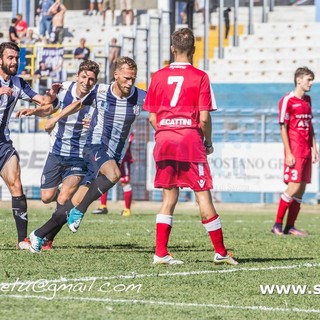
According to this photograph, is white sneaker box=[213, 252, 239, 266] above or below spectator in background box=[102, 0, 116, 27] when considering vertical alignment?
below

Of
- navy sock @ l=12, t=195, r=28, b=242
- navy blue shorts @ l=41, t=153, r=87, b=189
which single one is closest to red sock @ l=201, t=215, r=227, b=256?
navy sock @ l=12, t=195, r=28, b=242

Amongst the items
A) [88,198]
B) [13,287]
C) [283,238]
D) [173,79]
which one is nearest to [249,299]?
[13,287]

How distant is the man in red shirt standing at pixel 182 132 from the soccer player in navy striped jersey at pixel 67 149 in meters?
2.42

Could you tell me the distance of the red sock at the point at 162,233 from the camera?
32.6ft

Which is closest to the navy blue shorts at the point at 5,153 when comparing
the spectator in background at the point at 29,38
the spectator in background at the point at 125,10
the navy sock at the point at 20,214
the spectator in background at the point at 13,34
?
the navy sock at the point at 20,214

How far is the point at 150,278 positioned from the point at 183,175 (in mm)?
1370

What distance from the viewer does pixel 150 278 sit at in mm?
8820

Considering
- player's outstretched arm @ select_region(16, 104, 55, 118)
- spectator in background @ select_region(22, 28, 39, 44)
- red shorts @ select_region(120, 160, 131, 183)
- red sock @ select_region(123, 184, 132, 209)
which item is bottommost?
red sock @ select_region(123, 184, 132, 209)

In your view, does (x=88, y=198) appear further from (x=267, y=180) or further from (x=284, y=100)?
(x=267, y=180)

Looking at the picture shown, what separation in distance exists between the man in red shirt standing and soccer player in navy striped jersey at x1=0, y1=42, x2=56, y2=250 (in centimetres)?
202

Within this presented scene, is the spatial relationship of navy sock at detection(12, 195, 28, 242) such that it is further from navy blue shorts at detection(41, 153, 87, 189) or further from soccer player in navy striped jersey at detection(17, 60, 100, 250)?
navy blue shorts at detection(41, 153, 87, 189)

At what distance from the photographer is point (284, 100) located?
14.5m

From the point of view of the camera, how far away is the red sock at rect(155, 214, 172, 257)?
9.95 metres

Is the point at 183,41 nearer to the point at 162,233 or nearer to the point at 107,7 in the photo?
the point at 162,233
